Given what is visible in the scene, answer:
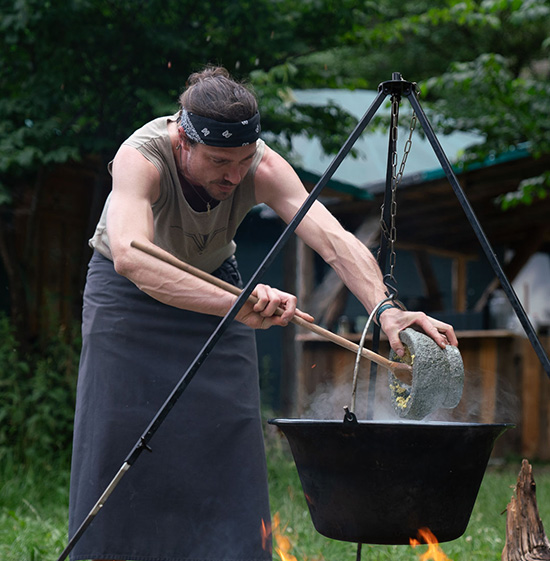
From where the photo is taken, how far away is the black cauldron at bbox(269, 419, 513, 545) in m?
2.01

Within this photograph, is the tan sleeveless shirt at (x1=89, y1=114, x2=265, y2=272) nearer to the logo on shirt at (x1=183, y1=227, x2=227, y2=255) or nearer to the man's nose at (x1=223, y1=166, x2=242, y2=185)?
the logo on shirt at (x1=183, y1=227, x2=227, y2=255)

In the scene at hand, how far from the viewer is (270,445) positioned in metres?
5.84

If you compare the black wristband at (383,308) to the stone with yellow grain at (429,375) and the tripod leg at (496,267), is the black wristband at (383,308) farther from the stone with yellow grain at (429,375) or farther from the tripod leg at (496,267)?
the tripod leg at (496,267)

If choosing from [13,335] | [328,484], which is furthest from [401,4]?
[328,484]

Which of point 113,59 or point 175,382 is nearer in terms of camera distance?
point 175,382

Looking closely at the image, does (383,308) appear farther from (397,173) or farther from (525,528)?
(525,528)

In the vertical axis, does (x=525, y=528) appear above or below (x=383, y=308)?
below

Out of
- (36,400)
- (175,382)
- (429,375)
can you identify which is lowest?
(36,400)

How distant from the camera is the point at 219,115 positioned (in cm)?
223

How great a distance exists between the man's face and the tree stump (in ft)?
4.27

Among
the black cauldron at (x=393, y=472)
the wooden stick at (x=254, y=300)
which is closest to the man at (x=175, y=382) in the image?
the wooden stick at (x=254, y=300)

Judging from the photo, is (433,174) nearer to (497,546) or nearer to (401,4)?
(497,546)

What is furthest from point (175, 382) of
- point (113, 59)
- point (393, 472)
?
point (113, 59)

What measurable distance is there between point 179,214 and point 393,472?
43.3 inches
